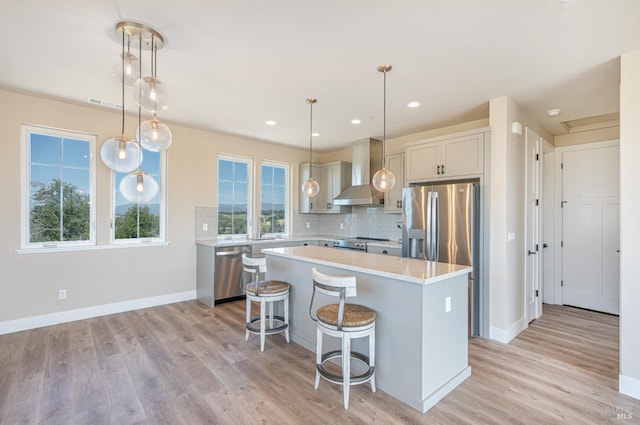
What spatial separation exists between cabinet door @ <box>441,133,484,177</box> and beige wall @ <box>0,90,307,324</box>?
11.0ft

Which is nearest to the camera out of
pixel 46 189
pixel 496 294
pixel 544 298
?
pixel 496 294

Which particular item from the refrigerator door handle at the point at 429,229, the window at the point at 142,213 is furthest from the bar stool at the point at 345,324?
the window at the point at 142,213

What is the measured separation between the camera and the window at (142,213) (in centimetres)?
439

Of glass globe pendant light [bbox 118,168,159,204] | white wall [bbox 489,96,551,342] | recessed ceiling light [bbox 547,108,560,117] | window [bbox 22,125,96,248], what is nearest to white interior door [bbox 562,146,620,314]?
recessed ceiling light [bbox 547,108,560,117]

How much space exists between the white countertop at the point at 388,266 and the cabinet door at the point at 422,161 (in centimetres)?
157

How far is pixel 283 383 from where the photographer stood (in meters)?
2.62

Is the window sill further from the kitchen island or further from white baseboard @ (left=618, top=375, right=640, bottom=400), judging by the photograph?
white baseboard @ (left=618, top=375, right=640, bottom=400)

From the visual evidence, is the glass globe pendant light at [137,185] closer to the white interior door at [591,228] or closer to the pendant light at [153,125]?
the pendant light at [153,125]

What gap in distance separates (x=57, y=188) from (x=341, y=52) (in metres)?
3.87

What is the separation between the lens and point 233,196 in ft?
18.4

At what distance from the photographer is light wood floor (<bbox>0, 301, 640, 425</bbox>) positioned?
2203 mm

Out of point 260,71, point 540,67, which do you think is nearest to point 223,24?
point 260,71

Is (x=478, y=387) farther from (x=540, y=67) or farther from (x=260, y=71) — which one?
(x=260, y=71)

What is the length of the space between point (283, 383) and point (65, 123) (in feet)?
13.3
